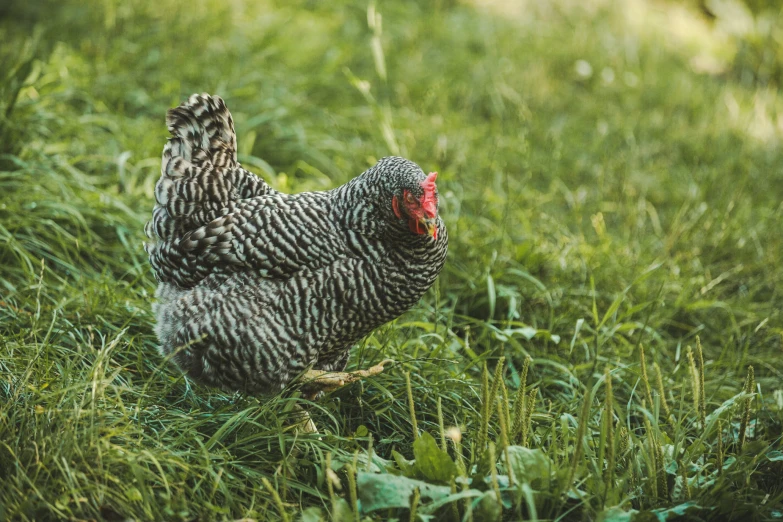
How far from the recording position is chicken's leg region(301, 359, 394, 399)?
297 centimetres

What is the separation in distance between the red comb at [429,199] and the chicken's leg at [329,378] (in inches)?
29.3

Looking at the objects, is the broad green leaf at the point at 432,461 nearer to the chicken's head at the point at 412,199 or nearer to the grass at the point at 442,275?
the grass at the point at 442,275

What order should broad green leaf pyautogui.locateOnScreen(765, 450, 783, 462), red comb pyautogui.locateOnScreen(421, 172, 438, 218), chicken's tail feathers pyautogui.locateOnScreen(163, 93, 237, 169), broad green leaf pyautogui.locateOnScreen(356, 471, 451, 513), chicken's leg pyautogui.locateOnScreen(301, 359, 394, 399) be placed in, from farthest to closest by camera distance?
1. chicken's tail feathers pyautogui.locateOnScreen(163, 93, 237, 169)
2. chicken's leg pyautogui.locateOnScreen(301, 359, 394, 399)
3. red comb pyautogui.locateOnScreen(421, 172, 438, 218)
4. broad green leaf pyautogui.locateOnScreen(765, 450, 783, 462)
5. broad green leaf pyautogui.locateOnScreen(356, 471, 451, 513)

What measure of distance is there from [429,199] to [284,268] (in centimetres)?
65

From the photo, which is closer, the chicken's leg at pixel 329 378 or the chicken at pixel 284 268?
the chicken at pixel 284 268

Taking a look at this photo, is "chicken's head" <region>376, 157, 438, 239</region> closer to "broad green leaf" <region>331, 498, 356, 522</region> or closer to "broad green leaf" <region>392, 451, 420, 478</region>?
"broad green leaf" <region>392, 451, 420, 478</region>

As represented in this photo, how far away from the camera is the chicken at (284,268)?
2793 millimetres

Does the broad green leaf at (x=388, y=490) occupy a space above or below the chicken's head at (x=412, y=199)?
below

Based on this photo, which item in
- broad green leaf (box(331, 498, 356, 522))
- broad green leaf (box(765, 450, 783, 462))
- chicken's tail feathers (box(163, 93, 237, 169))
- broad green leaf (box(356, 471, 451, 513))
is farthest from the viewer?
chicken's tail feathers (box(163, 93, 237, 169))

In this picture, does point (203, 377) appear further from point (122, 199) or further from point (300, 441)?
point (122, 199)

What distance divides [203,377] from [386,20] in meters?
5.69

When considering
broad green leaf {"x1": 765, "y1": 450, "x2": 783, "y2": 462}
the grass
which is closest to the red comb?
the grass

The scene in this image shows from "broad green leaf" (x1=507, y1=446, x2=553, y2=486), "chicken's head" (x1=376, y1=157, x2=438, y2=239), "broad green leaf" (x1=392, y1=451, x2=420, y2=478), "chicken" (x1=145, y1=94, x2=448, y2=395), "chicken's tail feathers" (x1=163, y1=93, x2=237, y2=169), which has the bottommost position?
"broad green leaf" (x1=392, y1=451, x2=420, y2=478)

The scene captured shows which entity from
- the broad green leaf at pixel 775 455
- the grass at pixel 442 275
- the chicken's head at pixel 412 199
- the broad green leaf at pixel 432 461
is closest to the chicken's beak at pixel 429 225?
the chicken's head at pixel 412 199
